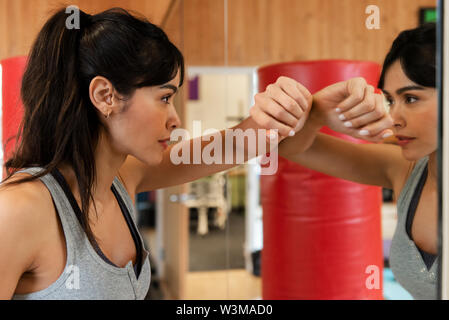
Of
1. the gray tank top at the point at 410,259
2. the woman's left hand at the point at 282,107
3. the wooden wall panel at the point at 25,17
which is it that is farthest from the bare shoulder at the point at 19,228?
the gray tank top at the point at 410,259

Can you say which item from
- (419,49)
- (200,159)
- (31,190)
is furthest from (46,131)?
(419,49)

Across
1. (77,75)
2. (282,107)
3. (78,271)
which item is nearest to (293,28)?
(282,107)

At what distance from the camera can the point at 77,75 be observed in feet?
1.89

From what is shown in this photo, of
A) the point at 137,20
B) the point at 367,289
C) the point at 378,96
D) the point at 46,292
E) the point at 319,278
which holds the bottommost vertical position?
the point at 319,278

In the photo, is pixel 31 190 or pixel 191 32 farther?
pixel 191 32

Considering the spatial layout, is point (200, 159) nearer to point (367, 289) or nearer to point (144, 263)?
point (144, 263)

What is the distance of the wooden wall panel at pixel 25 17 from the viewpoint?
23.0 inches

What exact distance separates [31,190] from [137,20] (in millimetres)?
292

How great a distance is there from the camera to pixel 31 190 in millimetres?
581

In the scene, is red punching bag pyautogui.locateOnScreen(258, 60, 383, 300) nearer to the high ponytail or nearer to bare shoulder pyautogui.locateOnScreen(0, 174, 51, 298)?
the high ponytail

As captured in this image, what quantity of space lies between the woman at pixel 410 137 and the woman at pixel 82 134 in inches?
1.5

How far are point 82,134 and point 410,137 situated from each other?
48 centimetres

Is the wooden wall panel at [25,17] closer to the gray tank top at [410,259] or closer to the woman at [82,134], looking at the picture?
the woman at [82,134]

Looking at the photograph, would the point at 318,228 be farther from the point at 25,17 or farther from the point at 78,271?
Result: the point at 25,17
